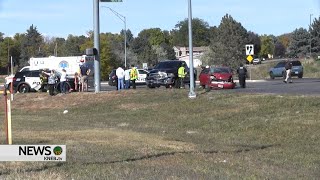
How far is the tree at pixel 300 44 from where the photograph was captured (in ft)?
393

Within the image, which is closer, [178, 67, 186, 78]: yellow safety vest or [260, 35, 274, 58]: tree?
[178, 67, 186, 78]: yellow safety vest

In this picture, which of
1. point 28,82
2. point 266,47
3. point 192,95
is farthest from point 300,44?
point 192,95

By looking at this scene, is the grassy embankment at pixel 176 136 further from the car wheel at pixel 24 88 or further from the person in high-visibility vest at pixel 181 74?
the car wheel at pixel 24 88

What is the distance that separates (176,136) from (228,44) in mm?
76309

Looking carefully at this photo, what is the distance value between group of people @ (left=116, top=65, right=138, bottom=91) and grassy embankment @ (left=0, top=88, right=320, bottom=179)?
3750 mm

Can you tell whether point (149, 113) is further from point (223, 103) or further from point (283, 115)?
point (283, 115)

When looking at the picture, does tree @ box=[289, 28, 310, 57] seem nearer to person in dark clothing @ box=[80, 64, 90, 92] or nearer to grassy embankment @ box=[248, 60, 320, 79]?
grassy embankment @ box=[248, 60, 320, 79]

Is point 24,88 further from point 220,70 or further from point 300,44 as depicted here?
point 300,44

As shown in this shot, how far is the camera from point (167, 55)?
151000 mm

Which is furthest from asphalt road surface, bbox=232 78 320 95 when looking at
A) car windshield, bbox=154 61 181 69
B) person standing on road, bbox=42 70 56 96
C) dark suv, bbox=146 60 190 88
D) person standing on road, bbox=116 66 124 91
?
person standing on road, bbox=42 70 56 96

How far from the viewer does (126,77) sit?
3616cm

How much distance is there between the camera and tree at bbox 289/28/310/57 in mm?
119812

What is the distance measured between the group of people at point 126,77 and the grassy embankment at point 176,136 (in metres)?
3.75

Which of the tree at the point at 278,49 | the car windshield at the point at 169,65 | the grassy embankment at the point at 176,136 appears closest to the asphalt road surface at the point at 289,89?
the grassy embankment at the point at 176,136
